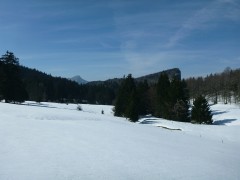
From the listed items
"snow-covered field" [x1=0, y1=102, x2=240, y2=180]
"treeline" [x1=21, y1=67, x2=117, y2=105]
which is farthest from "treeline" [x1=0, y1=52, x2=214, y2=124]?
"treeline" [x1=21, y1=67, x2=117, y2=105]

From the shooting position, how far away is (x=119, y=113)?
63875mm

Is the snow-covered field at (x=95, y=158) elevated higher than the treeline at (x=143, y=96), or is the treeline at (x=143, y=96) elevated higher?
the treeline at (x=143, y=96)

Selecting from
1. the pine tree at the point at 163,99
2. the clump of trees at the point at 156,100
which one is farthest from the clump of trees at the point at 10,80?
the pine tree at the point at 163,99

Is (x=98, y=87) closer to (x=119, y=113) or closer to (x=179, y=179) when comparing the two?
(x=119, y=113)

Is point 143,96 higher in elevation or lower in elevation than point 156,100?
higher

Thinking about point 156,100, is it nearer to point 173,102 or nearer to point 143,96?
point 143,96

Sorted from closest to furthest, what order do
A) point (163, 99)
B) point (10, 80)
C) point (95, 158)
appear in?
point (95, 158) < point (10, 80) < point (163, 99)

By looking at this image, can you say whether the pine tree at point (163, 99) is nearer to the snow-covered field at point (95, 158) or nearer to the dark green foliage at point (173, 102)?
the dark green foliage at point (173, 102)

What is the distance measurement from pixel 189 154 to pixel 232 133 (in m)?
21.1

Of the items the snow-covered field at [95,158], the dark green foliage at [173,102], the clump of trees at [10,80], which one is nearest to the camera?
the snow-covered field at [95,158]

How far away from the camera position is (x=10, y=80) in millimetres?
53344

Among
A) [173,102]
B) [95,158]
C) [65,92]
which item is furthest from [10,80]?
[65,92]

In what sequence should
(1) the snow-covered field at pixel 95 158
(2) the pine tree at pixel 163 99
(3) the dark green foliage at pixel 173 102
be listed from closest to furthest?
(1) the snow-covered field at pixel 95 158 < (3) the dark green foliage at pixel 173 102 < (2) the pine tree at pixel 163 99

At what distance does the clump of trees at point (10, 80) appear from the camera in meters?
52.6
